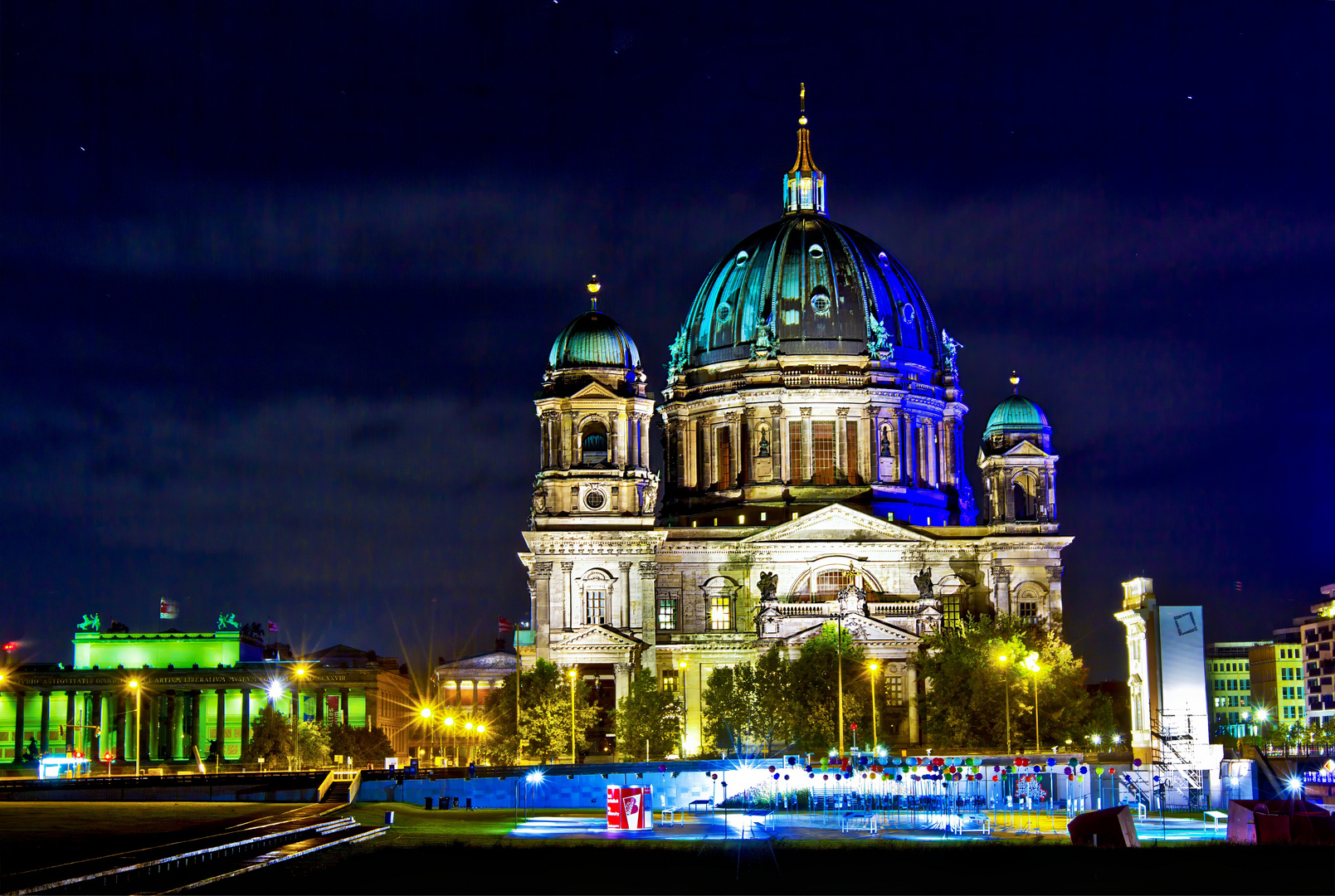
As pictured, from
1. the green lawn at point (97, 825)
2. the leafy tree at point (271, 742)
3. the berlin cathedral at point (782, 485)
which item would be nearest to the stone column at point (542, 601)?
the berlin cathedral at point (782, 485)

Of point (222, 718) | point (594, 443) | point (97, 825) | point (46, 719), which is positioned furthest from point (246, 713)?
point (97, 825)

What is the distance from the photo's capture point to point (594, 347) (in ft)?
441

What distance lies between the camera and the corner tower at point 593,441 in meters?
132

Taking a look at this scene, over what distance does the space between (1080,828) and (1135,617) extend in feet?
164

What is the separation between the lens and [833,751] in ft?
357

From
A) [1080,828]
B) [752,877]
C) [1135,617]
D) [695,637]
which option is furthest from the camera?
[695,637]

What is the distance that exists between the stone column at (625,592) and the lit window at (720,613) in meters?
6.50

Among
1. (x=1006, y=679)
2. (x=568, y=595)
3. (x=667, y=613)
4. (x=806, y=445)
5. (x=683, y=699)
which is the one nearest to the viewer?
(x=1006, y=679)

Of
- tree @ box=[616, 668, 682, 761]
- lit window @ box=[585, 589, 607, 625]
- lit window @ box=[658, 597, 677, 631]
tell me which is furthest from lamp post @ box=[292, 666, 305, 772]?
lit window @ box=[658, 597, 677, 631]

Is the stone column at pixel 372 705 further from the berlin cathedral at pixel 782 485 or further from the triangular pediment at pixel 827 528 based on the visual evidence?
the triangular pediment at pixel 827 528

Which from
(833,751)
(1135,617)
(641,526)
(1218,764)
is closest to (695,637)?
(641,526)

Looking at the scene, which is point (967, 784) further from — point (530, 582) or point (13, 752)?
point (13, 752)

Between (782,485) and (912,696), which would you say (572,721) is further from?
(782,485)

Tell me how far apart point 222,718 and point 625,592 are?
223 feet
